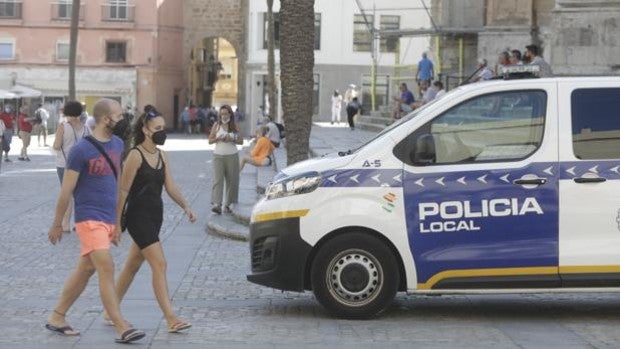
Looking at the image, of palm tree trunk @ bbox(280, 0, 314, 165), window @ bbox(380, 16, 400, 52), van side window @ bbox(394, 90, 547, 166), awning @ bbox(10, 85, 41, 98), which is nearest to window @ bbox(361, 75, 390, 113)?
window @ bbox(380, 16, 400, 52)

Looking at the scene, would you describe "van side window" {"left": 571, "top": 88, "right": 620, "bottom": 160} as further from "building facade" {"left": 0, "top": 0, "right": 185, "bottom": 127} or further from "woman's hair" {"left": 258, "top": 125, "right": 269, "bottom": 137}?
"building facade" {"left": 0, "top": 0, "right": 185, "bottom": 127}

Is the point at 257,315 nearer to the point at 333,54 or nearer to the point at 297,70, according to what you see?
the point at 297,70

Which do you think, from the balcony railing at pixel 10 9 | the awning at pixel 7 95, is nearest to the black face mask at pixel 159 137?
the awning at pixel 7 95

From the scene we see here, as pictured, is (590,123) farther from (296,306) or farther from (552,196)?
(296,306)

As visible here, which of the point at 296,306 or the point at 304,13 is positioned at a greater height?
the point at 304,13

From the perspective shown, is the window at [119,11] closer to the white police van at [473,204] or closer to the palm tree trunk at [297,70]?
the palm tree trunk at [297,70]

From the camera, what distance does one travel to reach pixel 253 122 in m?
65.2

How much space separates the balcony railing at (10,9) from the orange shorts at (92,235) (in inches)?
2495

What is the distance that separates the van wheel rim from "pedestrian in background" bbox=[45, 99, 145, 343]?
1795mm

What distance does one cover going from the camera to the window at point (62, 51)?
231ft

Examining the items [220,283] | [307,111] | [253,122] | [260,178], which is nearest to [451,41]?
[260,178]

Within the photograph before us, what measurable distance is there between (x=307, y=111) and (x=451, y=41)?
17.2m

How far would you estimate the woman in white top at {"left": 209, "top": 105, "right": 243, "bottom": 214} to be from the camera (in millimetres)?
19281

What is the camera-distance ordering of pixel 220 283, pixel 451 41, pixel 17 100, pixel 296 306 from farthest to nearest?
pixel 17 100 → pixel 451 41 → pixel 220 283 → pixel 296 306
